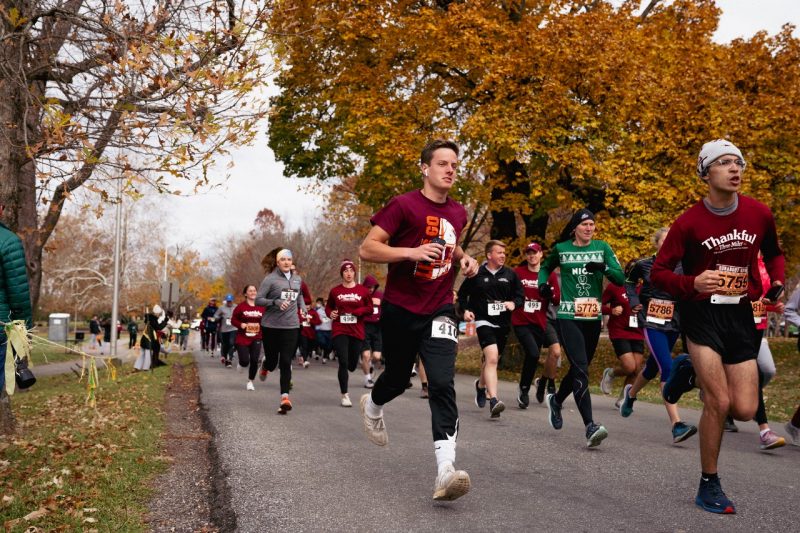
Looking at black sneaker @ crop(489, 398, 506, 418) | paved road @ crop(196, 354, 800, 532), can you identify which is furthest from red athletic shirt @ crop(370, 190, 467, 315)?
black sneaker @ crop(489, 398, 506, 418)

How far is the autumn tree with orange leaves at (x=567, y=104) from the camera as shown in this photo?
18.0 metres

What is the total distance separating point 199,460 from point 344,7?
15.8m

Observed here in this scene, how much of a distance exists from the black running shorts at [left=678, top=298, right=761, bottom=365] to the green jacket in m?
4.50

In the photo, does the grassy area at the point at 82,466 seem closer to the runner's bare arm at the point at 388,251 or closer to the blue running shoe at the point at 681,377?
the runner's bare arm at the point at 388,251

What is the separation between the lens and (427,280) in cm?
512

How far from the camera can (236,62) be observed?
6754 mm

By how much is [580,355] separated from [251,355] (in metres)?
7.52

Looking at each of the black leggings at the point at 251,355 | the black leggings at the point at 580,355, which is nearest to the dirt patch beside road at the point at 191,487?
the black leggings at the point at 580,355

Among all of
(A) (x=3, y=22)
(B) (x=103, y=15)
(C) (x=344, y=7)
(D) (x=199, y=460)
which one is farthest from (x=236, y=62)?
(C) (x=344, y=7)

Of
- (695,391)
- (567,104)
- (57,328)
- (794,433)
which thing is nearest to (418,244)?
(794,433)

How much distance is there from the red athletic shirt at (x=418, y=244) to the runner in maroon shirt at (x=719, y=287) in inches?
52.2

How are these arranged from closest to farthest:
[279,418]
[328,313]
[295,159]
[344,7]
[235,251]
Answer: [279,418] < [328,313] < [344,7] < [295,159] < [235,251]

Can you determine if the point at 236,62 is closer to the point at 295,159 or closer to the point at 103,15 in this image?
the point at 103,15

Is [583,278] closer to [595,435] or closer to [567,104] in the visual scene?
[595,435]
